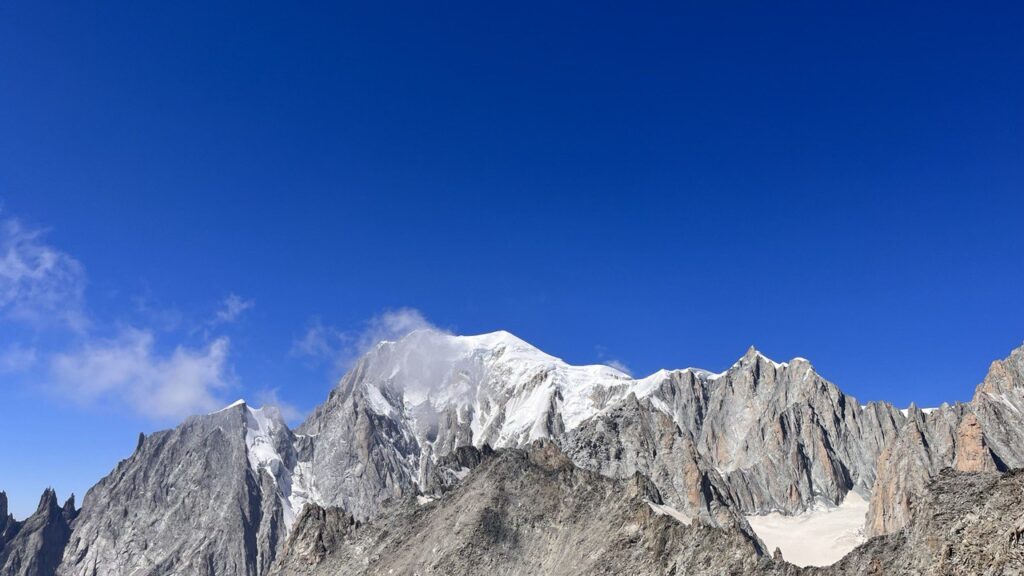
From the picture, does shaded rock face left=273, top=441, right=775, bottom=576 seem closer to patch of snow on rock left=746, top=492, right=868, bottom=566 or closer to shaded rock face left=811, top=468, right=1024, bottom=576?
shaded rock face left=811, top=468, right=1024, bottom=576

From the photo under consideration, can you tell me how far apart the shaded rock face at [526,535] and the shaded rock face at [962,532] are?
32.0 ft

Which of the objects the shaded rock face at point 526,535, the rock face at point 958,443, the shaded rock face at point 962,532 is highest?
the rock face at point 958,443

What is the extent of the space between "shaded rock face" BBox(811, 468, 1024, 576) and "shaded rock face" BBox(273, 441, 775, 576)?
976 centimetres

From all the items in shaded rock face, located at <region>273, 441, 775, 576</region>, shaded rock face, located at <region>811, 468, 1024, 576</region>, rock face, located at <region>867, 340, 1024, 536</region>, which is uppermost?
rock face, located at <region>867, 340, 1024, 536</region>

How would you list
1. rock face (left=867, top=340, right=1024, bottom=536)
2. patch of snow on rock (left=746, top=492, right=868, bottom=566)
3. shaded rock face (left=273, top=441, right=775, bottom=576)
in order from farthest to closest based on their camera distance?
patch of snow on rock (left=746, top=492, right=868, bottom=566) → rock face (left=867, top=340, right=1024, bottom=536) → shaded rock face (left=273, top=441, right=775, bottom=576)

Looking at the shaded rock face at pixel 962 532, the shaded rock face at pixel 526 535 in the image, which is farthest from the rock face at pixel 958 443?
the shaded rock face at pixel 962 532

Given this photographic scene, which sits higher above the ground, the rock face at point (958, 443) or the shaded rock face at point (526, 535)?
the rock face at point (958, 443)

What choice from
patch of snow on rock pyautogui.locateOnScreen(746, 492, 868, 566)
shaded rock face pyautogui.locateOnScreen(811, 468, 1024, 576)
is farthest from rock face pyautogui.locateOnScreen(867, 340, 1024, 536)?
shaded rock face pyautogui.locateOnScreen(811, 468, 1024, 576)

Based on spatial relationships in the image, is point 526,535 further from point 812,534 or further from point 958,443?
point 812,534

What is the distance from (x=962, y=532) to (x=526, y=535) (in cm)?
4312

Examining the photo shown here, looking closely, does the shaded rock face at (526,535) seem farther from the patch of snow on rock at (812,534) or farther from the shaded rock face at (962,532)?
the patch of snow on rock at (812,534)

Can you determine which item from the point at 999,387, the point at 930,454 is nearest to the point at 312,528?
the point at 930,454

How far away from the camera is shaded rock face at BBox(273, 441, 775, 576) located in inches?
2012

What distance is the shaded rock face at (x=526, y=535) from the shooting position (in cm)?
5109
